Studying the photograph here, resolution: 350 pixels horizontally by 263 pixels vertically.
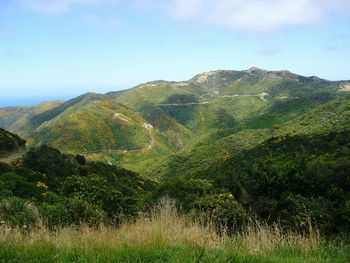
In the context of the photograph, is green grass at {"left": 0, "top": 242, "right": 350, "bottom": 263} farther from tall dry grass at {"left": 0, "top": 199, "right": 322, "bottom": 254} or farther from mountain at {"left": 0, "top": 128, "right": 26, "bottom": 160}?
mountain at {"left": 0, "top": 128, "right": 26, "bottom": 160}

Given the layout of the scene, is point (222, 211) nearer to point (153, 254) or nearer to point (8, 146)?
point (153, 254)

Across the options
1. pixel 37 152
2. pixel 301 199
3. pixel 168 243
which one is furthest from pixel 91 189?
pixel 37 152

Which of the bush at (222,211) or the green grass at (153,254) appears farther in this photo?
the bush at (222,211)

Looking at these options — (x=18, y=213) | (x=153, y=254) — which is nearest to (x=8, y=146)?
(x=18, y=213)

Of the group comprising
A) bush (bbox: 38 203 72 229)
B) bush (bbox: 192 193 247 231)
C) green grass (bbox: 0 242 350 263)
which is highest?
green grass (bbox: 0 242 350 263)

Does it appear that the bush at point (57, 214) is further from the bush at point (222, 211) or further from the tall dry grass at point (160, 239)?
the bush at point (222, 211)

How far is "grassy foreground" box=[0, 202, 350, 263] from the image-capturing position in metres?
5.22

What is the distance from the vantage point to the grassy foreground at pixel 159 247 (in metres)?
5.22

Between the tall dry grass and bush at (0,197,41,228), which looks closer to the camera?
the tall dry grass

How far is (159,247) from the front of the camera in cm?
559

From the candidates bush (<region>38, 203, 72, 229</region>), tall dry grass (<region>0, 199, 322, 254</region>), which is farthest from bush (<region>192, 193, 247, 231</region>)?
bush (<region>38, 203, 72, 229</region>)

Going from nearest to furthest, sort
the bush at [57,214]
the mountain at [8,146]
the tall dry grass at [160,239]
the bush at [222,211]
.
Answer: the tall dry grass at [160,239]
the bush at [57,214]
the bush at [222,211]
the mountain at [8,146]

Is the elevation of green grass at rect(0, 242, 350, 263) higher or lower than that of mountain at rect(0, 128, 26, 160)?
higher

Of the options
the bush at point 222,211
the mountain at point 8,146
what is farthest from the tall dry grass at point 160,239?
the mountain at point 8,146
